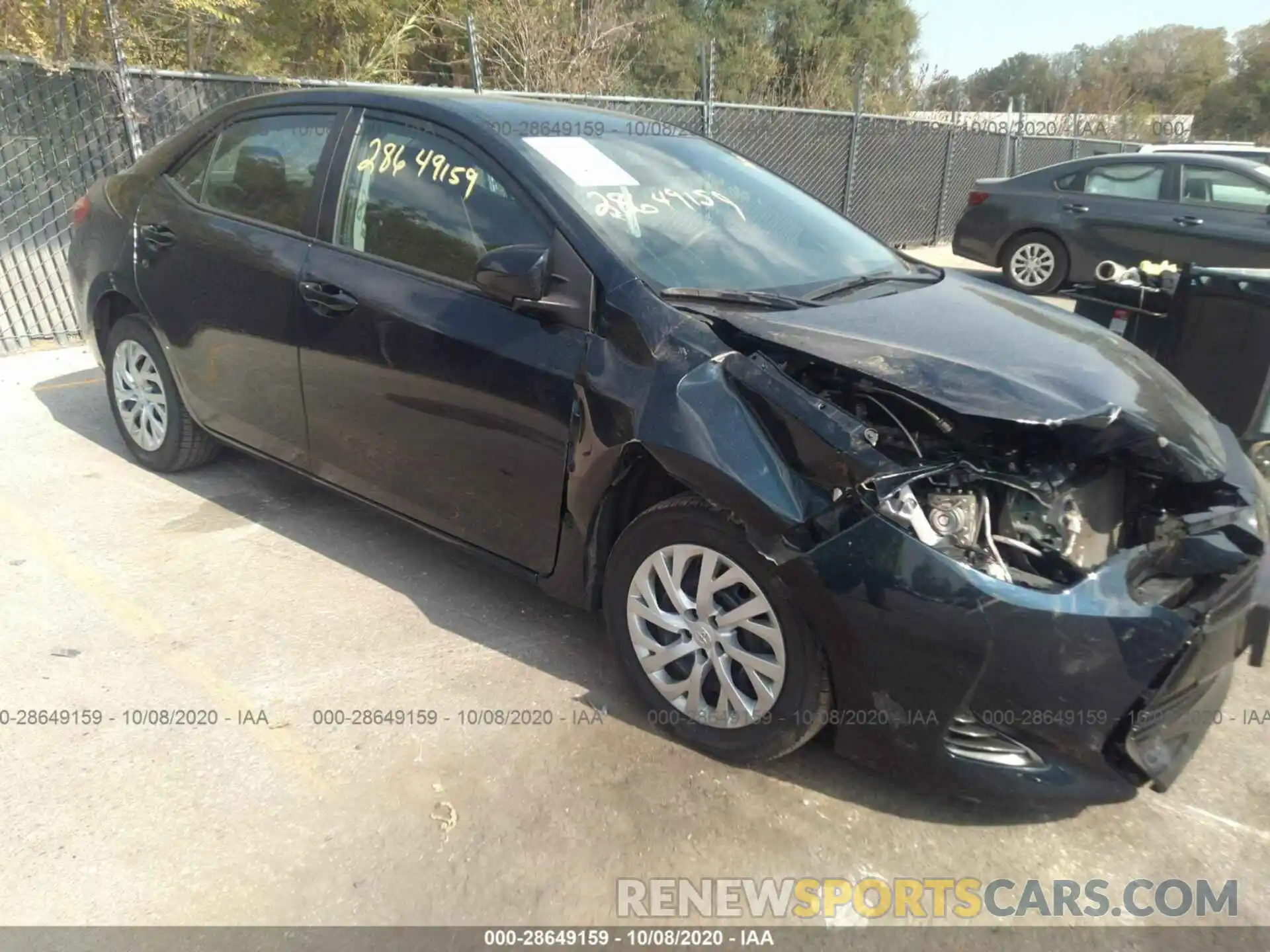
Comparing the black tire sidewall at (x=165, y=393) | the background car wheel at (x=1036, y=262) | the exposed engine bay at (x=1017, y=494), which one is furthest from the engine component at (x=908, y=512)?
the background car wheel at (x=1036, y=262)

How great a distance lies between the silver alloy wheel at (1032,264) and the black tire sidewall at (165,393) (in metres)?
8.89

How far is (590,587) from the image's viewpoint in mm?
2977

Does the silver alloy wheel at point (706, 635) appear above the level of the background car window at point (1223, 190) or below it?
below

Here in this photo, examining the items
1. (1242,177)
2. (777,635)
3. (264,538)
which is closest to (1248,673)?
(777,635)

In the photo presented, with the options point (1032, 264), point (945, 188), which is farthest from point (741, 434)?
point (945, 188)

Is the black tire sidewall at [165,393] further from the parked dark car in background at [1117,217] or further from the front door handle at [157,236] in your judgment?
the parked dark car in background at [1117,217]

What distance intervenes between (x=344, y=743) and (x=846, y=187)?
1070 cm

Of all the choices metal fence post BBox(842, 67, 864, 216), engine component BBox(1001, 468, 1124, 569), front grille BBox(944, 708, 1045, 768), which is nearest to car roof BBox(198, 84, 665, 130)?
engine component BBox(1001, 468, 1124, 569)

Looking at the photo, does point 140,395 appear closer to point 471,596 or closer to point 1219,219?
point 471,596

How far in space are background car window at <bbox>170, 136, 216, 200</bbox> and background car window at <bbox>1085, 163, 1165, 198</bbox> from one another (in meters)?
8.81

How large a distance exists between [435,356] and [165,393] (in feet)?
6.34

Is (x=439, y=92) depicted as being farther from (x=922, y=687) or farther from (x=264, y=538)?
(x=922, y=687)

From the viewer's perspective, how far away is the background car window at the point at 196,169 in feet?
13.7

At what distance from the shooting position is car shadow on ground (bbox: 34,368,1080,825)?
104 inches
